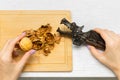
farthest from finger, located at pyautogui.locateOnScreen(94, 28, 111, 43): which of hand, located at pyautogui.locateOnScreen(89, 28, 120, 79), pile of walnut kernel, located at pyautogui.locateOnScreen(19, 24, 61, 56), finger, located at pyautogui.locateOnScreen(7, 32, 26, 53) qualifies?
finger, located at pyautogui.locateOnScreen(7, 32, 26, 53)

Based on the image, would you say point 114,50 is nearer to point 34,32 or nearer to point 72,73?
point 72,73

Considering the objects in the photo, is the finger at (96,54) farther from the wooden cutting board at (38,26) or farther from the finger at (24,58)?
the finger at (24,58)

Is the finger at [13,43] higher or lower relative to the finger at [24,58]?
higher

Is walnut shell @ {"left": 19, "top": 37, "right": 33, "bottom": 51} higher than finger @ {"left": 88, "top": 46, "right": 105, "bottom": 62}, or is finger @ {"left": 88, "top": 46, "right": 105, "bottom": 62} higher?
walnut shell @ {"left": 19, "top": 37, "right": 33, "bottom": 51}

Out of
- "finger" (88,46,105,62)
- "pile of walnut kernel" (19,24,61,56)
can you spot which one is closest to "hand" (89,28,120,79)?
"finger" (88,46,105,62)

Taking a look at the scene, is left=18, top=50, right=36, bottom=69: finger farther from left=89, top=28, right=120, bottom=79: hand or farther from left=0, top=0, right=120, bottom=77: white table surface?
left=89, top=28, right=120, bottom=79: hand

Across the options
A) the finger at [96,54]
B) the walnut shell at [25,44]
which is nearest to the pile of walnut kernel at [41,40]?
the walnut shell at [25,44]

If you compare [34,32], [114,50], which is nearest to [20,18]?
[34,32]
